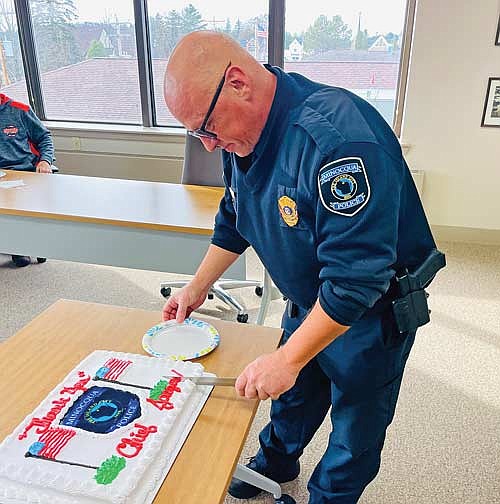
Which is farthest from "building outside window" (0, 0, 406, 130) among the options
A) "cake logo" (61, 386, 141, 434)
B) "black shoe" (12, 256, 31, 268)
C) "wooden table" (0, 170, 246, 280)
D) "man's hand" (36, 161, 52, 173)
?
"cake logo" (61, 386, 141, 434)

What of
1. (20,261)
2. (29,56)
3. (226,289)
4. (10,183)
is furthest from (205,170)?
(29,56)

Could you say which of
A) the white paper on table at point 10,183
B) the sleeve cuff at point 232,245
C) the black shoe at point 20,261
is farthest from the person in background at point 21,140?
the sleeve cuff at point 232,245

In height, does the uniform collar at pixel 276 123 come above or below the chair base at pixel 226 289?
above

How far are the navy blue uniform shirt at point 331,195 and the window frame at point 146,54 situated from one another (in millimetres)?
2618

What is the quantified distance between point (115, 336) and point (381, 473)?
3.41 ft

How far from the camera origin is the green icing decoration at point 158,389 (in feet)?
3.04

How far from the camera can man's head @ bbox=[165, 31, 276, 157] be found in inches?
31.3

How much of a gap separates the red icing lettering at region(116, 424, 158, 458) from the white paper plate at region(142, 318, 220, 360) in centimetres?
22

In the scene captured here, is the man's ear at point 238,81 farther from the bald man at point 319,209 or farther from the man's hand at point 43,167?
the man's hand at point 43,167

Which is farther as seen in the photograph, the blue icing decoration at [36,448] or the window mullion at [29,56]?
the window mullion at [29,56]

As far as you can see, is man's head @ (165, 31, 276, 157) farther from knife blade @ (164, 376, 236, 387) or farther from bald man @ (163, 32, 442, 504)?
knife blade @ (164, 376, 236, 387)

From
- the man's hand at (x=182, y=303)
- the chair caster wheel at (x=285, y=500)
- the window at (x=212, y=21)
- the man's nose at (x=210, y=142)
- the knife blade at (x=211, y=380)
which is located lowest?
the chair caster wheel at (x=285, y=500)

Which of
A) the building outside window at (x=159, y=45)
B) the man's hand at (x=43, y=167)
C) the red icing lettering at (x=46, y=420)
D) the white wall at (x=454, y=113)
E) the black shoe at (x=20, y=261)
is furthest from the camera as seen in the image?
the building outside window at (x=159, y=45)

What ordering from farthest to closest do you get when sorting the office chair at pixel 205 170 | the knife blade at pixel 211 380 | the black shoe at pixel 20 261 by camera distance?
1. the black shoe at pixel 20 261
2. the office chair at pixel 205 170
3. the knife blade at pixel 211 380
